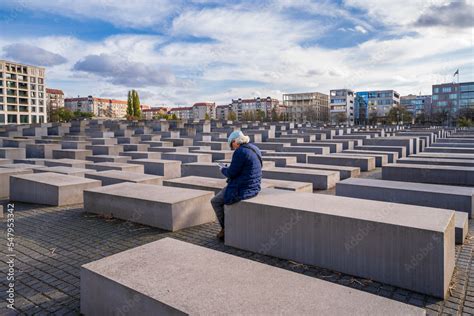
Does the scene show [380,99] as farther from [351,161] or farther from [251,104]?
[351,161]

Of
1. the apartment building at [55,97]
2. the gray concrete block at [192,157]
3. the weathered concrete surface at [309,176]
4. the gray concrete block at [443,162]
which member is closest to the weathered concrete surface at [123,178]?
the weathered concrete surface at [309,176]

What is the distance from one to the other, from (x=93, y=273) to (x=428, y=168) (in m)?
10.6

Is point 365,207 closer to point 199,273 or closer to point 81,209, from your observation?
point 199,273

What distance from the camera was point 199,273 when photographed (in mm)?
3615

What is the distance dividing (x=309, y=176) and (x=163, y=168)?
5.44m

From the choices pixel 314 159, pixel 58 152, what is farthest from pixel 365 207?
pixel 58 152

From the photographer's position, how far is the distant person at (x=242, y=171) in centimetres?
564

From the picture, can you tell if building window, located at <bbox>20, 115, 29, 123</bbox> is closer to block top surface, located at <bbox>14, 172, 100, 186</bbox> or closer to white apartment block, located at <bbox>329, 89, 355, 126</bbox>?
white apartment block, located at <bbox>329, 89, 355, 126</bbox>

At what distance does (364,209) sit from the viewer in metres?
5.29

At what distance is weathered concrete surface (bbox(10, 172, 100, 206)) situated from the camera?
8837mm

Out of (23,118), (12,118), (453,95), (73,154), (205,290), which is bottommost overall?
(205,290)

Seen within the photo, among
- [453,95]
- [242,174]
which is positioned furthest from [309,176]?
[453,95]

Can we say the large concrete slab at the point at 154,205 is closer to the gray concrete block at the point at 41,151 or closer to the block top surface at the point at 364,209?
the block top surface at the point at 364,209

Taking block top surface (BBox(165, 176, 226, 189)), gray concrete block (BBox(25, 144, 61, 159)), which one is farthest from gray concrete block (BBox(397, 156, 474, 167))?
gray concrete block (BBox(25, 144, 61, 159))
